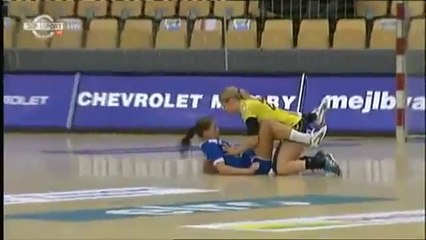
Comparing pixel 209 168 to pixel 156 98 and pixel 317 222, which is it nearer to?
pixel 317 222

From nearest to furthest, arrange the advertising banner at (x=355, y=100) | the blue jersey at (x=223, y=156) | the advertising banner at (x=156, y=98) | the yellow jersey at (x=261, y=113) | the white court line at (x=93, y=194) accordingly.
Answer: the white court line at (x=93, y=194), the yellow jersey at (x=261, y=113), the blue jersey at (x=223, y=156), the advertising banner at (x=355, y=100), the advertising banner at (x=156, y=98)

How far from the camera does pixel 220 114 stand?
987 centimetres

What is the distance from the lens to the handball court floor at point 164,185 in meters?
4.40

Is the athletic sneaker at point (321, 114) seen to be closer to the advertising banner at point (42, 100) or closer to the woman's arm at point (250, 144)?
the woman's arm at point (250, 144)

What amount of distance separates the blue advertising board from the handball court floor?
0.29 meters

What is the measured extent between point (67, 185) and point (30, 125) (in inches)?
172

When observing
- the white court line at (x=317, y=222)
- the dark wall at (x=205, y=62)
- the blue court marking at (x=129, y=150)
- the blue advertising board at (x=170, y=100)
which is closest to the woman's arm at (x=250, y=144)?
the blue court marking at (x=129, y=150)

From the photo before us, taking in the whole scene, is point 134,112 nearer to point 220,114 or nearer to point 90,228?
point 220,114

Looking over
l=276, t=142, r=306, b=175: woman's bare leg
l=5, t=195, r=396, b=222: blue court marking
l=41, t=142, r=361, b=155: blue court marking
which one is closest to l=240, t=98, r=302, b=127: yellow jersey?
l=276, t=142, r=306, b=175: woman's bare leg

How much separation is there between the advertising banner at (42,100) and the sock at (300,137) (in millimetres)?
4175

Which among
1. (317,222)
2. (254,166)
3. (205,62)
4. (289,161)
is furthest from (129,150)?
(317,222)

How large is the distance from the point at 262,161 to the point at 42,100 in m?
4.27

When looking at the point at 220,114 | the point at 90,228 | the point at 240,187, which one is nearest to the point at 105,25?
the point at 220,114

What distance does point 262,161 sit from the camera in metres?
7.09
